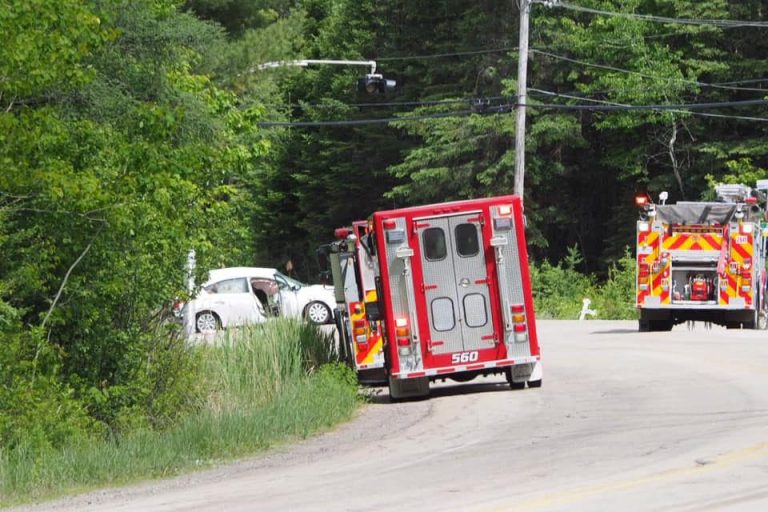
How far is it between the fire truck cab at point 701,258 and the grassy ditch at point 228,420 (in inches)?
389

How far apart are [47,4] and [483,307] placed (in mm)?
6806

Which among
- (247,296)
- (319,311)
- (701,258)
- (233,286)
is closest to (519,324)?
(701,258)

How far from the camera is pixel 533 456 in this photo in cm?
1241

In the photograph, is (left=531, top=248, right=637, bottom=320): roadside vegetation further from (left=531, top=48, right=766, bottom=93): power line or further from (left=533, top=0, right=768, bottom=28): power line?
(left=533, top=0, right=768, bottom=28): power line

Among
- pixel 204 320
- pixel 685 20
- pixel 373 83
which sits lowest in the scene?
pixel 204 320

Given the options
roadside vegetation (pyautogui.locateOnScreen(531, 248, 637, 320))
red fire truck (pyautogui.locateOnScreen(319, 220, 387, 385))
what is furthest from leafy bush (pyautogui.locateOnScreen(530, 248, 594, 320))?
red fire truck (pyautogui.locateOnScreen(319, 220, 387, 385))

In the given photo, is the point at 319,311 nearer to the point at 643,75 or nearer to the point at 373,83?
the point at 373,83

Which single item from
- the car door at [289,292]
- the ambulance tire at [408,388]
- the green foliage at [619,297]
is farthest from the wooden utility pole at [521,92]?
the ambulance tire at [408,388]

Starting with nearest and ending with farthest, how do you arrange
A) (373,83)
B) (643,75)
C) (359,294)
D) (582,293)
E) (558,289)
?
(359,294) → (373,83) → (643,75) → (582,293) → (558,289)

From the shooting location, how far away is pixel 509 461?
1220 centimetres

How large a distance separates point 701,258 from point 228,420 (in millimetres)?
15912

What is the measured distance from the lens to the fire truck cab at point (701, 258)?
1109 inches

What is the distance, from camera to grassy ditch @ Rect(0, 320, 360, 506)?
Result: 12789 millimetres

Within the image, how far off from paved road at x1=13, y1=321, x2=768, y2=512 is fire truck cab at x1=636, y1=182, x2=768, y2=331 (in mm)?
8155
